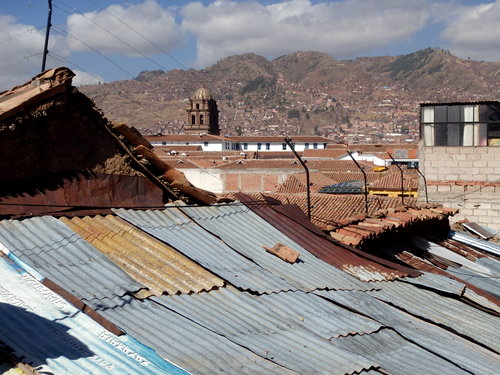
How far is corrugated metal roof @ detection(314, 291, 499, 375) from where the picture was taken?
5309mm

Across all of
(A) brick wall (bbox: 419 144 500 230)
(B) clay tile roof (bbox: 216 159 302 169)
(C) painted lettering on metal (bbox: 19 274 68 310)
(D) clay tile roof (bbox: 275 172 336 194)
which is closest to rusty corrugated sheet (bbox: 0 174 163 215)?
(C) painted lettering on metal (bbox: 19 274 68 310)

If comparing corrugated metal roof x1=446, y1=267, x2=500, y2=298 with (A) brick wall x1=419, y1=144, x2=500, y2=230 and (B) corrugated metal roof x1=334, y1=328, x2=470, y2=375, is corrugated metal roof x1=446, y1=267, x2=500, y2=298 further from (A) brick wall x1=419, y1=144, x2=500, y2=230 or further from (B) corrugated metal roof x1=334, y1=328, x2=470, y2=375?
(A) brick wall x1=419, y1=144, x2=500, y2=230

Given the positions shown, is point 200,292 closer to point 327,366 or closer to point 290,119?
point 327,366

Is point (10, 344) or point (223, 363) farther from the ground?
point (10, 344)

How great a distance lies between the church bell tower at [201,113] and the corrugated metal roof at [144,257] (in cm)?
7921

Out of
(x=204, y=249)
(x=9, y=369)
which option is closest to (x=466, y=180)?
(x=204, y=249)

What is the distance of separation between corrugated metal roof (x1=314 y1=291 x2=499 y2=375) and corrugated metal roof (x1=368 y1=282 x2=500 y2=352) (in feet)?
0.53

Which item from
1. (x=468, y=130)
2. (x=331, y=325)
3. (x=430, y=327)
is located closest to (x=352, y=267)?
(x=430, y=327)

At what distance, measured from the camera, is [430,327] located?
19.7 feet

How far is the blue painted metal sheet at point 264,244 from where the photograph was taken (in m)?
6.06

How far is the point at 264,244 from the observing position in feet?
21.6

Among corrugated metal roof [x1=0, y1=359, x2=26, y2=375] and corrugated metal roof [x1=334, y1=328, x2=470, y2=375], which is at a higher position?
corrugated metal roof [x1=0, y1=359, x2=26, y2=375]

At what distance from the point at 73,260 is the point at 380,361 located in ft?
8.36

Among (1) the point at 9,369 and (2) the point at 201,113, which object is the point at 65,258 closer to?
(1) the point at 9,369
